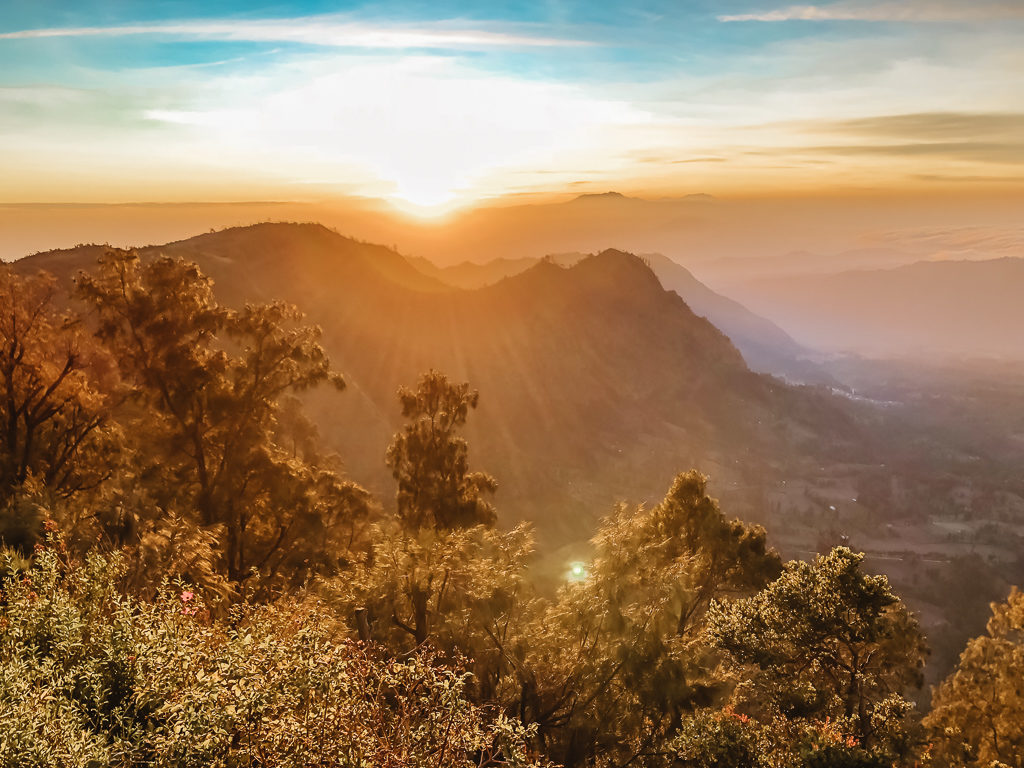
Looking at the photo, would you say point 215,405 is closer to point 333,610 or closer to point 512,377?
point 333,610

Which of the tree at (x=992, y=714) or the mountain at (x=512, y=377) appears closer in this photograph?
the tree at (x=992, y=714)

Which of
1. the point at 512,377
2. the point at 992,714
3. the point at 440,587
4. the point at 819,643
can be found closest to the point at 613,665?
the point at 819,643

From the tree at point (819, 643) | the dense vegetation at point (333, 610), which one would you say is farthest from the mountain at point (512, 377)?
the tree at point (819, 643)

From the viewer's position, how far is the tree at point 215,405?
20.8 m

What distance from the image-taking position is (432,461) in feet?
86.4

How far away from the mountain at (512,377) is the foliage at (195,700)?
8900cm

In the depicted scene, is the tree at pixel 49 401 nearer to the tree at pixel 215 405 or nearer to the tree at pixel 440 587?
the tree at pixel 215 405

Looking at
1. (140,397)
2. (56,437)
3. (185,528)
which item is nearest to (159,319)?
(140,397)

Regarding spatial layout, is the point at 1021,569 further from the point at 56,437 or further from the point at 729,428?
the point at 56,437

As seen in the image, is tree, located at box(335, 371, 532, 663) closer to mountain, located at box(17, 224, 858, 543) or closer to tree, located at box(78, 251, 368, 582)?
tree, located at box(78, 251, 368, 582)

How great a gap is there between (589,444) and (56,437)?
Result: 158 meters

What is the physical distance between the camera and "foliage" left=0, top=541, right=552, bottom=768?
26.4ft

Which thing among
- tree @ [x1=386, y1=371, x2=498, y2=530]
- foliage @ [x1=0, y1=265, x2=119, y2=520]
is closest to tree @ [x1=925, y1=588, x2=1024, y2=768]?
tree @ [x1=386, y1=371, x2=498, y2=530]

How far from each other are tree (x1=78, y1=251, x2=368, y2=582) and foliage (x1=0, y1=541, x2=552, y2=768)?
9620 millimetres
